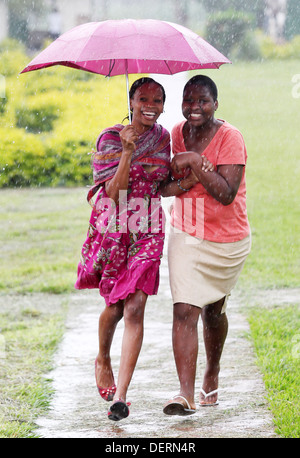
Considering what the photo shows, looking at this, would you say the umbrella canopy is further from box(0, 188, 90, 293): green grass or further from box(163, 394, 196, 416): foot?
box(0, 188, 90, 293): green grass

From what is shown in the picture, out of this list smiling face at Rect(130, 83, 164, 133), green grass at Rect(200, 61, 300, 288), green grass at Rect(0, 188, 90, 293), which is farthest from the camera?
green grass at Rect(200, 61, 300, 288)

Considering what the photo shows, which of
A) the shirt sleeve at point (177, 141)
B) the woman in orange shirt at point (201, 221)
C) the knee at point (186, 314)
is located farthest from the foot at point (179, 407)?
the shirt sleeve at point (177, 141)

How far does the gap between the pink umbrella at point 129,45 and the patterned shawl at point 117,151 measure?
418 millimetres

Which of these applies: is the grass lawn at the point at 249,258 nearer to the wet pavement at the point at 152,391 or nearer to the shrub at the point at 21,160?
the wet pavement at the point at 152,391

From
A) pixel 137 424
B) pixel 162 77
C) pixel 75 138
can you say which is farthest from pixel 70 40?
pixel 162 77

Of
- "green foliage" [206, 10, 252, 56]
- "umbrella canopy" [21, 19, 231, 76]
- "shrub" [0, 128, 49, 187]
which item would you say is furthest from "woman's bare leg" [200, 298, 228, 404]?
"green foliage" [206, 10, 252, 56]

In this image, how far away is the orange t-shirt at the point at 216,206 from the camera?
15.7 feet

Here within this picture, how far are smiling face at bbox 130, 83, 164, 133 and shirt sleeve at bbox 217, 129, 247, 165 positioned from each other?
1.31 ft

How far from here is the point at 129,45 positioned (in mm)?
4508

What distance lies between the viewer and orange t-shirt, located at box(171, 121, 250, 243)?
4.79 metres

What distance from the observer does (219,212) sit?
488cm

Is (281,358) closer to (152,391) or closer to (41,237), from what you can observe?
(152,391)

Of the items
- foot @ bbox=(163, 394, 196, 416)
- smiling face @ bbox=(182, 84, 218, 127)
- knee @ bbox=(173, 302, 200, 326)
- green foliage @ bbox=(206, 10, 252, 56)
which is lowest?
foot @ bbox=(163, 394, 196, 416)

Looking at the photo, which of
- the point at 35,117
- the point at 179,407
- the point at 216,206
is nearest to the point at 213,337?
the point at 179,407
